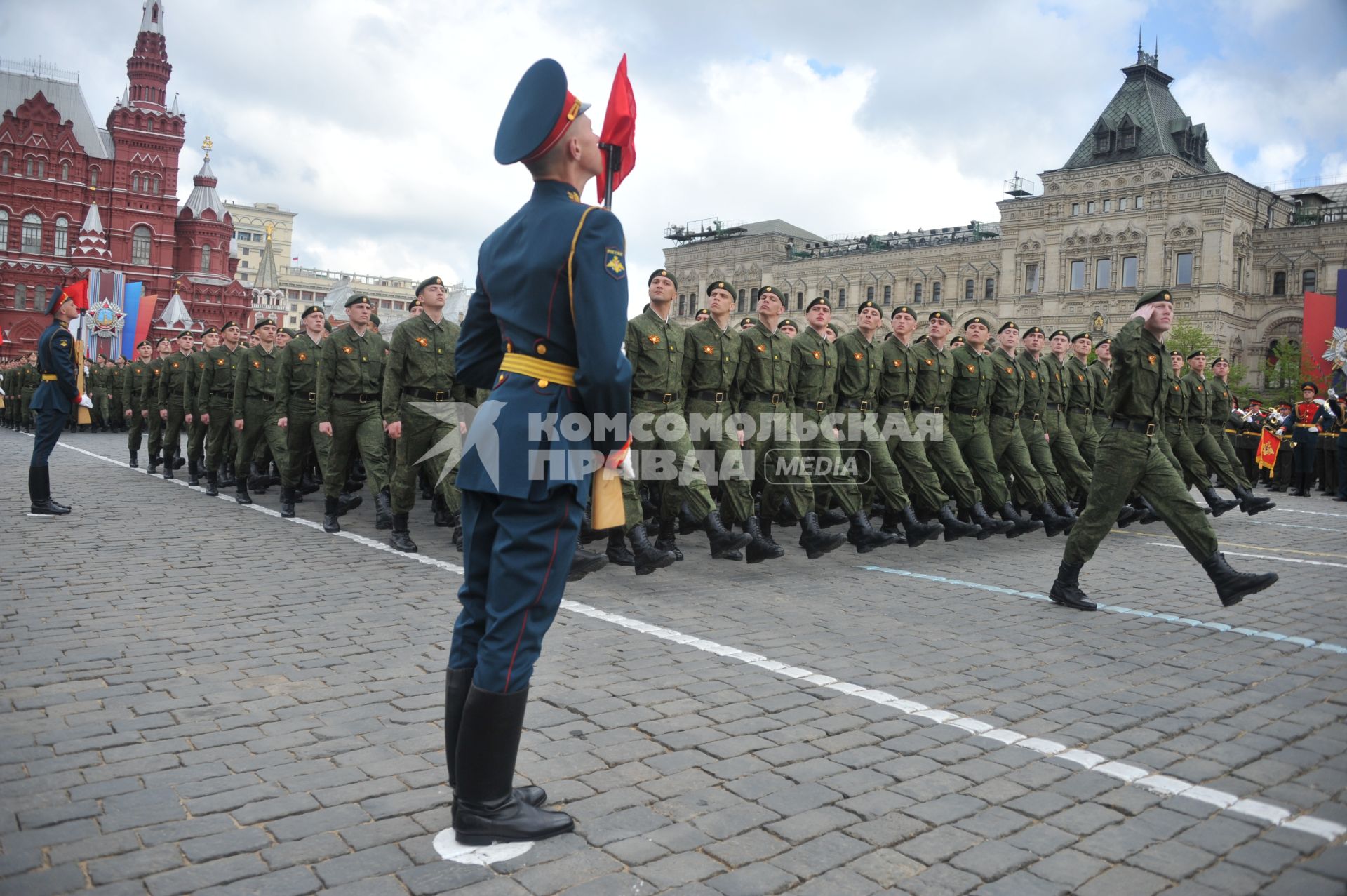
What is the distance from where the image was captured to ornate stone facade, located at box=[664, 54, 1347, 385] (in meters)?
60.5

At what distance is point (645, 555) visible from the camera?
7648mm

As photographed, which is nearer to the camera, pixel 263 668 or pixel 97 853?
pixel 97 853

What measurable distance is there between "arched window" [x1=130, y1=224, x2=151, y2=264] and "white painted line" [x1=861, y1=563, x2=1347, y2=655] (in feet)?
259

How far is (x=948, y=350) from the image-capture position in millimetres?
10461

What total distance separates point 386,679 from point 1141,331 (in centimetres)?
558

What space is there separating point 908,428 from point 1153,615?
133 inches

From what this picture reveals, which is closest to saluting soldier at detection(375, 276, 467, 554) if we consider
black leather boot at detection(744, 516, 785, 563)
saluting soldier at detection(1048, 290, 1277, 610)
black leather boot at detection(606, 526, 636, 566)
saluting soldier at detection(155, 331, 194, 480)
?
black leather boot at detection(606, 526, 636, 566)

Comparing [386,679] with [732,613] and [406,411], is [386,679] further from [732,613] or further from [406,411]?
Result: [406,411]

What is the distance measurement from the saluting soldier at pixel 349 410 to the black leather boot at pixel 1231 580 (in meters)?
7.03

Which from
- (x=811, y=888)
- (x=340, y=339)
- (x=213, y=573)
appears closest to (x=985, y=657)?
(x=811, y=888)

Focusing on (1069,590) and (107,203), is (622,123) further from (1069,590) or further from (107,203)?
(107,203)

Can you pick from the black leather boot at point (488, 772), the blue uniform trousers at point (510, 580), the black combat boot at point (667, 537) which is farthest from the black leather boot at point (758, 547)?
the black leather boot at point (488, 772)

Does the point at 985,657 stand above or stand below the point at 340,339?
below

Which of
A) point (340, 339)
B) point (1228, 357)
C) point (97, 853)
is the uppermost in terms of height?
point (1228, 357)
